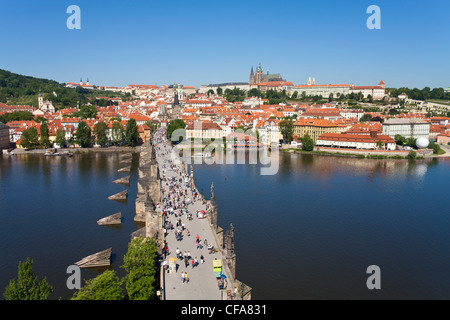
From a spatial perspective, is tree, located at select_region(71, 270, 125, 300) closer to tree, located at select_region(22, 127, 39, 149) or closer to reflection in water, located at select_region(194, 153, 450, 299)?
reflection in water, located at select_region(194, 153, 450, 299)

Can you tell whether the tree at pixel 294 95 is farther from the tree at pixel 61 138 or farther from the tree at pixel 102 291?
the tree at pixel 102 291

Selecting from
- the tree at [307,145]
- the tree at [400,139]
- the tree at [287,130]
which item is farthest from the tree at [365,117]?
the tree at [307,145]

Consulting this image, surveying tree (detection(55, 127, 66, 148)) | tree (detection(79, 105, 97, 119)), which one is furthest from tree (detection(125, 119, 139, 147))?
tree (detection(79, 105, 97, 119))

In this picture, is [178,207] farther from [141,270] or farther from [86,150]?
[86,150]

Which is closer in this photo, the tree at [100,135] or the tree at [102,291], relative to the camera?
the tree at [102,291]
